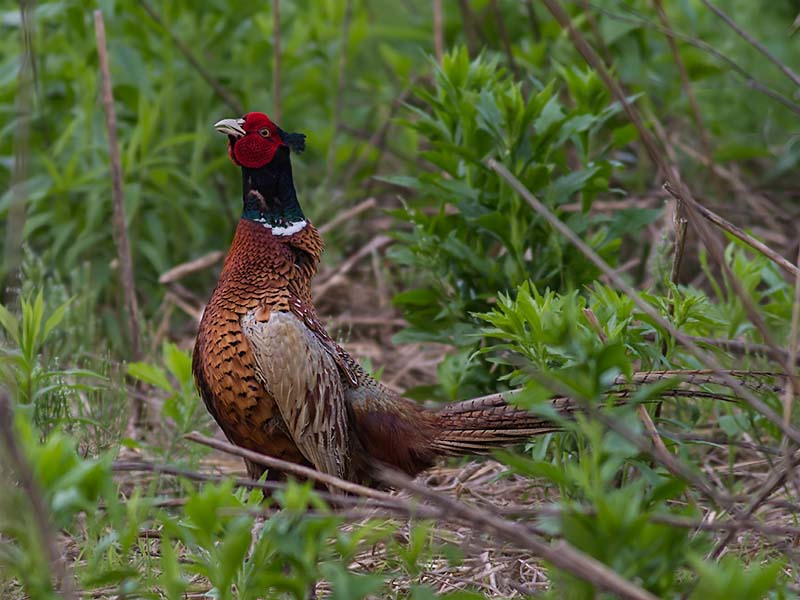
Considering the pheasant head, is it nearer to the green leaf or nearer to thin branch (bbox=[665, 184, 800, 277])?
the green leaf

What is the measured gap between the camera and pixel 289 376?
322 cm

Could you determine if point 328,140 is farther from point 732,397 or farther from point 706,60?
point 732,397

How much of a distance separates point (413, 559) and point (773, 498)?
58.8 inches

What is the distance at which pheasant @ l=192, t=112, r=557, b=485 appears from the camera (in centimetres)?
324

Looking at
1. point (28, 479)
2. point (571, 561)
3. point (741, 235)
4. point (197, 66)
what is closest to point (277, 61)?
point (197, 66)

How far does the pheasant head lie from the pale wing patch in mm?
362

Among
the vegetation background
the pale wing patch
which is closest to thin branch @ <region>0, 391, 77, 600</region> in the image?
the vegetation background

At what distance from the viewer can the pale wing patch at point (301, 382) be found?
10.6 feet

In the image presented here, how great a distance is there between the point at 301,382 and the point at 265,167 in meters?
0.72

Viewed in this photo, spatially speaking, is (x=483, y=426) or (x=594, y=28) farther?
(x=483, y=426)

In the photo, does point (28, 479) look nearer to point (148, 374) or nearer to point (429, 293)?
point (148, 374)

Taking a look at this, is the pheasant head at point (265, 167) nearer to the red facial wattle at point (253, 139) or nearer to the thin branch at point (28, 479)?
the red facial wattle at point (253, 139)

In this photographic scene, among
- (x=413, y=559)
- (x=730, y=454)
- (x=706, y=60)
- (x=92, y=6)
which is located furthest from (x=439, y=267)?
(x=706, y=60)

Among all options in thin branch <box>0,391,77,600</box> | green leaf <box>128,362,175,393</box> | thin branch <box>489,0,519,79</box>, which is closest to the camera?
thin branch <box>0,391,77,600</box>
